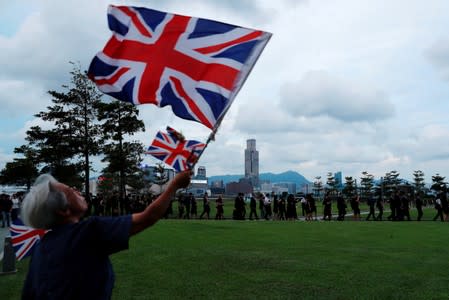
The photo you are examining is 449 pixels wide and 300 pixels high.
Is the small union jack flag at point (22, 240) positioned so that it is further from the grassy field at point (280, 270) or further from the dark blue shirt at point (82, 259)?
the dark blue shirt at point (82, 259)

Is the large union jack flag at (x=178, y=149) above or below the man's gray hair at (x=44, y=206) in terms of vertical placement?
above

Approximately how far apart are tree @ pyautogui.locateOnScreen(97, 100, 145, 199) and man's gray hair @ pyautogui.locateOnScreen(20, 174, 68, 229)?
35.5m

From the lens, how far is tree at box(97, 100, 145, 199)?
127 feet

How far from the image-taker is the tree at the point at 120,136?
38.6 m

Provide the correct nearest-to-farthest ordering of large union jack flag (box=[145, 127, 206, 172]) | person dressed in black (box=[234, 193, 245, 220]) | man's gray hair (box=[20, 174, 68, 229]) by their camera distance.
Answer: man's gray hair (box=[20, 174, 68, 229]) < large union jack flag (box=[145, 127, 206, 172]) < person dressed in black (box=[234, 193, 245, 220])

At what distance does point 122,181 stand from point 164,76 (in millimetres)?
37270

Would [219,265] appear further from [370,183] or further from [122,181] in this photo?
[370,183]

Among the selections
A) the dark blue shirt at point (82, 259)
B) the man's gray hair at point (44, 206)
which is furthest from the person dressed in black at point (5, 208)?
the dark blue shirt at point (82, 259)

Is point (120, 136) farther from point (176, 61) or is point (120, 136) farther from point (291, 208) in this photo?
point (176, 61)

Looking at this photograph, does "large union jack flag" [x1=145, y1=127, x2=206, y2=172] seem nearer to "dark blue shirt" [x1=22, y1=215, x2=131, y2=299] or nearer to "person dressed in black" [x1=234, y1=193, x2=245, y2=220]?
"dark blue shirt" [x1=22, y1=215, x2=131, y2=299]

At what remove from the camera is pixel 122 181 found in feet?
133

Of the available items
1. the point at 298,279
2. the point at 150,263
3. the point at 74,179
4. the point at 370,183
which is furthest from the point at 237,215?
the point at 370,183

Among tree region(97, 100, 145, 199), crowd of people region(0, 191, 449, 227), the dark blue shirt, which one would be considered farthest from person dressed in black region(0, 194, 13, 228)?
the dark blue shirt

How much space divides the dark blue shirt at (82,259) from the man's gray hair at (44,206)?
0.15 metres
